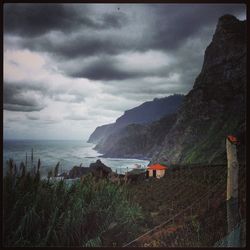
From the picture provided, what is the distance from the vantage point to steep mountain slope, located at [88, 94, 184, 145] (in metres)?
4.12

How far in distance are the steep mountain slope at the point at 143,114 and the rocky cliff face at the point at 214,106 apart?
0.42ft

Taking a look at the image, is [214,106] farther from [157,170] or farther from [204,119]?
[157,170]

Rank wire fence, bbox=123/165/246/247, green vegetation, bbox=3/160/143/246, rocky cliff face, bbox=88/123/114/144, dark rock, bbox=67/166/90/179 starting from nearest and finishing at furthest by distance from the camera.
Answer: green vegetation, bbox=3/160/143/246 → wire fence, bbox=123/165/246/247 → dark rock, bbox=67/166/90/179 → rocky cliff face, bbox=88/123/114/144

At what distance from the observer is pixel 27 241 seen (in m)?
3.72

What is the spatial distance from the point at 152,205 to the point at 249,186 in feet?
3.49

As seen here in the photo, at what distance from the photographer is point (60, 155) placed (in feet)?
13.4

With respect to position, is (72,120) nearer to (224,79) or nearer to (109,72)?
(109,72)

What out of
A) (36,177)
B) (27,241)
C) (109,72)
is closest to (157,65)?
(109,72)

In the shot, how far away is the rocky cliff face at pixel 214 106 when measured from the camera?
3930 mm

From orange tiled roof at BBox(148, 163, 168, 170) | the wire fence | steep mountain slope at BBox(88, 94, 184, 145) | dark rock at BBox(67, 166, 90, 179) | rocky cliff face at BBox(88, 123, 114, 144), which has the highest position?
steep mountain slope at BBox(88, 94, 184, 145)

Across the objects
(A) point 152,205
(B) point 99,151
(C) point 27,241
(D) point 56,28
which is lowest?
(C) point 27,241

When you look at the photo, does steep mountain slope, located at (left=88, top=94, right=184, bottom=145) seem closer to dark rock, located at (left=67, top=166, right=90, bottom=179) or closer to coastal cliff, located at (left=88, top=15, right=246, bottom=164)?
coastal cliff, located at (left=88, top=15, right=246, bottom=164)

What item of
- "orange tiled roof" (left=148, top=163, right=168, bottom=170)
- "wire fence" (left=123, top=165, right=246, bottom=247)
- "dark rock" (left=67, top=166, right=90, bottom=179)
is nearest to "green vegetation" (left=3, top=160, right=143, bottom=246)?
"dark rock" (left=67, top=166, right=90, bottom=179)

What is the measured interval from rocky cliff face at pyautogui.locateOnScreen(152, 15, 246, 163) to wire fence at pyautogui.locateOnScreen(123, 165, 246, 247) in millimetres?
246
